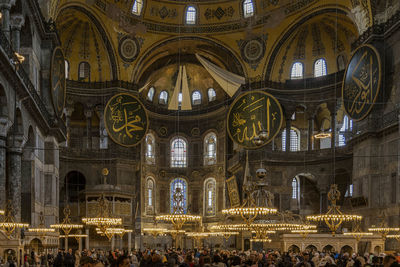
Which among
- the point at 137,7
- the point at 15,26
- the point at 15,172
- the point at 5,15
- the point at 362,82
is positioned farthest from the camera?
the point at 137,7

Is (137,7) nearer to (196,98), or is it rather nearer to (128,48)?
(128,48)

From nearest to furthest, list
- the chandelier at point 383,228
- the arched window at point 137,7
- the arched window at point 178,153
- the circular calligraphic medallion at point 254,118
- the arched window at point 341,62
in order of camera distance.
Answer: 1. the chandelier at point 383,228
2. the circular calligraphic medallion at point 254,118
3. the arched window at point 341,62
4. the arched window at point 137,7
5. the arched window at point 178,153

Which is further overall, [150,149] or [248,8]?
[150,149]

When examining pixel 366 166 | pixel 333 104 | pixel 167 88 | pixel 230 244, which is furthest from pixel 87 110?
pixel 366 166

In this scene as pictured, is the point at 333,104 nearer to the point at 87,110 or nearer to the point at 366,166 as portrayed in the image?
the point at 366,166

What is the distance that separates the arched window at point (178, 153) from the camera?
99.9ft

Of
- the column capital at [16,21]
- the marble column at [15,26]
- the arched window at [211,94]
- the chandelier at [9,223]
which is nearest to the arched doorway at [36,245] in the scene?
the chandelier at [9,223]

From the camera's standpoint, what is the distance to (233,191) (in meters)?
25.2

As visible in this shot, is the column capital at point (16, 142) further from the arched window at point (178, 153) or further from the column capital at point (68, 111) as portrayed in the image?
the arched window at point (178, 153)

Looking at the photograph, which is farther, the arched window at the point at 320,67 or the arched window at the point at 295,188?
the arched window at the point at 295,188

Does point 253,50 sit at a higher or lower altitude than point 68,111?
higher

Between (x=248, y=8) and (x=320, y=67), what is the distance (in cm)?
434

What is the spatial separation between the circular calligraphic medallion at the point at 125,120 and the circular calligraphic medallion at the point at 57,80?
1.82m

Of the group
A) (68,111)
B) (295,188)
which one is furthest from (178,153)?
(68,111)
